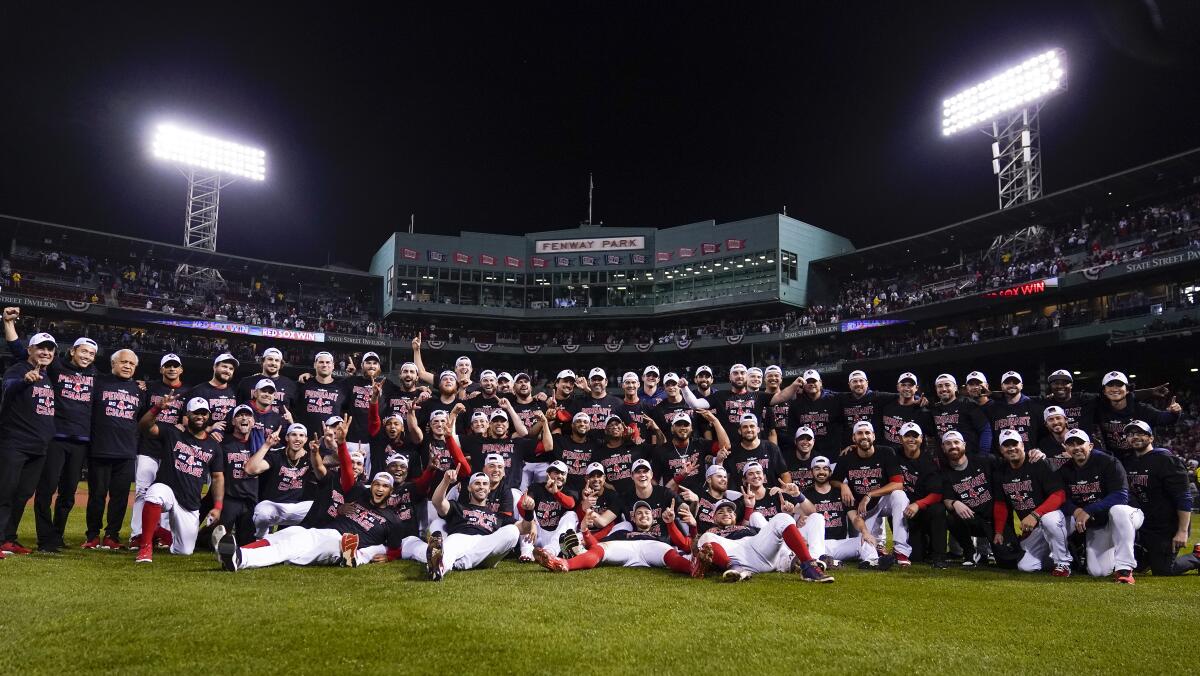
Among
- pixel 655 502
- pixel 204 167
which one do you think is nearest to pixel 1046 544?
pixel 655 502

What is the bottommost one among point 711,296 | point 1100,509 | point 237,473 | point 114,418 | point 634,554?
point 634,554

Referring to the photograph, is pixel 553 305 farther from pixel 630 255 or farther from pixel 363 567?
pixel 363 567

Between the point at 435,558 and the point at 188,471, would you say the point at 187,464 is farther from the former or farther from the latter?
the point at 435,558

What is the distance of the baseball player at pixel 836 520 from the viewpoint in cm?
919

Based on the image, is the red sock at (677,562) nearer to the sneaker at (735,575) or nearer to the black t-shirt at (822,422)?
the sneaker at (735,575)

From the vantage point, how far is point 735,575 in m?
7.49

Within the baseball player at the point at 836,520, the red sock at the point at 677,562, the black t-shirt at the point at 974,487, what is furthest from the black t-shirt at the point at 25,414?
the black t-shirt at the point at 974,487

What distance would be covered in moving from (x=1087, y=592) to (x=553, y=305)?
149 feet

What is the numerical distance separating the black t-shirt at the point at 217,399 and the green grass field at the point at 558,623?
250cm

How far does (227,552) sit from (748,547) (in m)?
5.18

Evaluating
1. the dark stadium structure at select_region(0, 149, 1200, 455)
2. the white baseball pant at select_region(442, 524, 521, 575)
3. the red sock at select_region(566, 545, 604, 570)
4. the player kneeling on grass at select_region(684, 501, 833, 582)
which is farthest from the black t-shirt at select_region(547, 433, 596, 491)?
the dark stadium structure at select_region(0, 149, 1200, 455)

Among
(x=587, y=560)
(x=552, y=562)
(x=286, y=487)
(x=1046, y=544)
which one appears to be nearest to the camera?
(x=552, y=562)

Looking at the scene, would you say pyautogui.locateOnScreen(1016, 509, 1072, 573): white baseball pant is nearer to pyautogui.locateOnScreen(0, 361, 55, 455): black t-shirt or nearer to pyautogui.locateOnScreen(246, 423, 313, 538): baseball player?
pyautogui.locateOnScreen(246, 423, 313, 538): baseball player

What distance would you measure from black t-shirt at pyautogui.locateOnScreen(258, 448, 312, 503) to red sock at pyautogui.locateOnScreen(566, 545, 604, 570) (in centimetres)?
347
